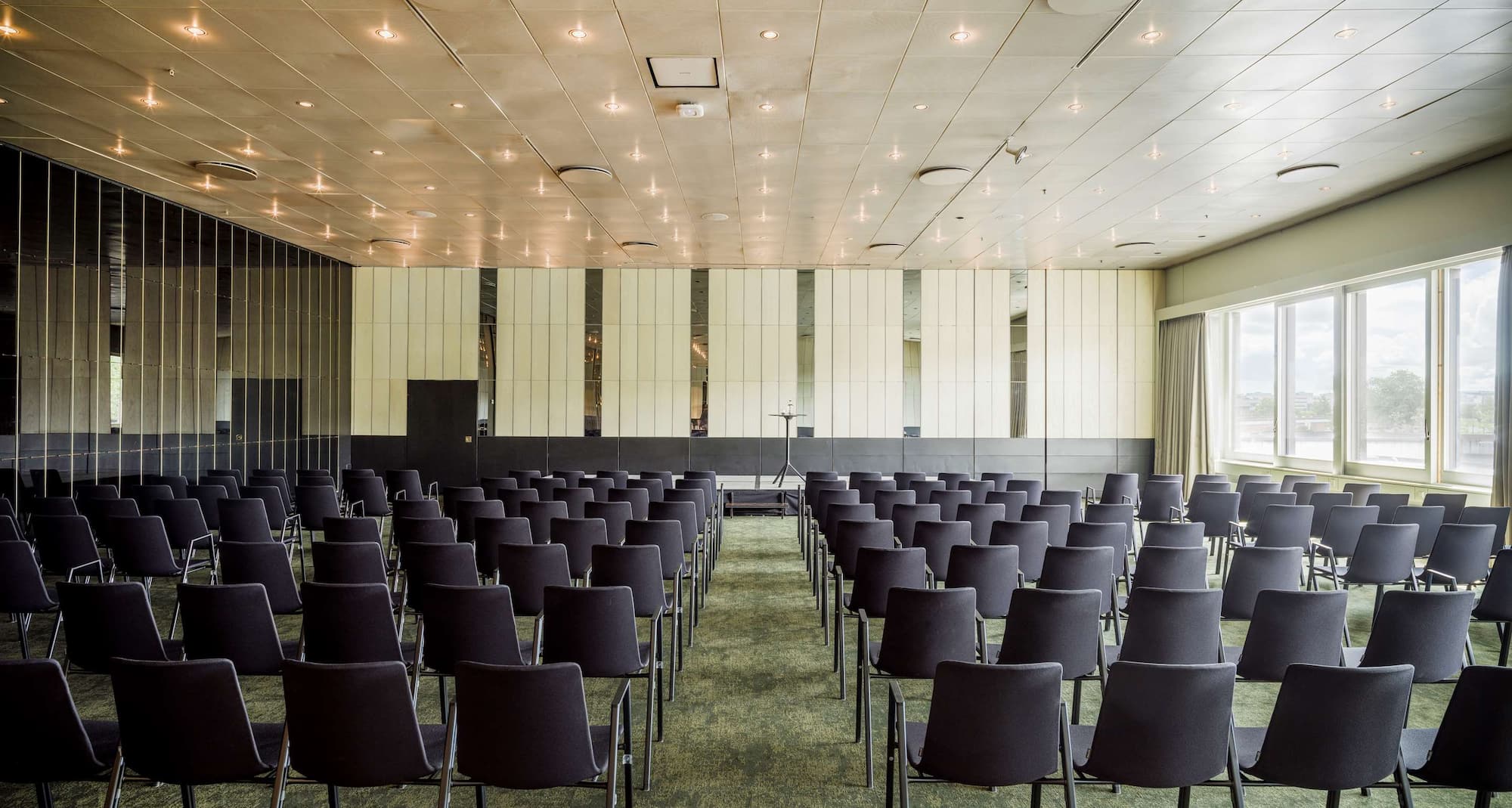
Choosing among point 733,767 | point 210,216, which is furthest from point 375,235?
point 733,767

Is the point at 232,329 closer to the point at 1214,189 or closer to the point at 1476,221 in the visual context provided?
the point at 1214,189

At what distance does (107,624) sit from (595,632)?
205 centimetres

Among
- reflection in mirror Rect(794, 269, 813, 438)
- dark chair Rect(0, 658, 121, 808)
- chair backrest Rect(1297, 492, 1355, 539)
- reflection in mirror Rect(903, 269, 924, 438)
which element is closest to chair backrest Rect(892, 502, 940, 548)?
chair backrest Rect(1297, 492, 1355, 539)

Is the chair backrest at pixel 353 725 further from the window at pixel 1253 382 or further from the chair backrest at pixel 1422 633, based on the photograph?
the window at pixel 1253 382

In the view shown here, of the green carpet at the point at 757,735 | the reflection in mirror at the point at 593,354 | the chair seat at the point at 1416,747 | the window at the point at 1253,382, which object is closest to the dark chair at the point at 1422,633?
the chair seat at the point at 1416,747

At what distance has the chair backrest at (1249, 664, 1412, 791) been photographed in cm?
234

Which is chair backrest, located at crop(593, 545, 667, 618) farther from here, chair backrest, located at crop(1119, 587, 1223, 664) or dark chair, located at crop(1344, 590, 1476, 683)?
dark chair, located at crop(1344, 590, 1476, 683)

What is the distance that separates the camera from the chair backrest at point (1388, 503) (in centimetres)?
662

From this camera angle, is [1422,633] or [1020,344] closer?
[1422,633]

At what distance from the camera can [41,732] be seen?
237 centimetres

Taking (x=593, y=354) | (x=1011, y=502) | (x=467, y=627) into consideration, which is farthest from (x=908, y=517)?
(x=593, y=354)

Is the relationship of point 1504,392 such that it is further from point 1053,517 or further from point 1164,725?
point 1164,725

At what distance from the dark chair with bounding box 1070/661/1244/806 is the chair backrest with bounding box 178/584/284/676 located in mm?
3277

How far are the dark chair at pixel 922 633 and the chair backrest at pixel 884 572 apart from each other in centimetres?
89
